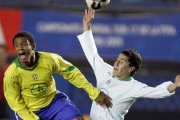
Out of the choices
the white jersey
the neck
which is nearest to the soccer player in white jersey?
the white jersey

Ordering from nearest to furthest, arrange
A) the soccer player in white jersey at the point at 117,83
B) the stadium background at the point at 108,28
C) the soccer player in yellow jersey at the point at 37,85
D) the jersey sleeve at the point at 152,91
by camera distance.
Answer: the jersey sleeve at the point at 152,91 < the soccer player in yellow jersey at the point at 37,85 < the soccer player in white jersey at the point at 117,83 < the stadium background at the point at 108,28

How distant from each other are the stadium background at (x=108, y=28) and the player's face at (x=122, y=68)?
335 cm

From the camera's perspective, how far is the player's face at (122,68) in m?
8.64

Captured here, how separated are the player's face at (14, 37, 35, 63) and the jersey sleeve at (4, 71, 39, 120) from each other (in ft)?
0.69

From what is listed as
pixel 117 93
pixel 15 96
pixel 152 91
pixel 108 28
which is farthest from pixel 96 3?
pixel 108 28

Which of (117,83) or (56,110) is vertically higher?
(117,83)

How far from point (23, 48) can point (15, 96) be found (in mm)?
530

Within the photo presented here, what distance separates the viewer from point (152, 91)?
27.4 feet

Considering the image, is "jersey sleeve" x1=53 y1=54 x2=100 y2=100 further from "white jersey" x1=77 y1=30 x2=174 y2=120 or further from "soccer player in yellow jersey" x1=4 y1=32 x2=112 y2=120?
"white jersey" x1=77 y1=30 x2=174 y2=120

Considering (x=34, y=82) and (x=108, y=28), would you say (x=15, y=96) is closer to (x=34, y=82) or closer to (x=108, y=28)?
(x=34, y=82)

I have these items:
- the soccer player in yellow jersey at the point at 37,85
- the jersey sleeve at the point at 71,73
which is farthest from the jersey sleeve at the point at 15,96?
the jersey sleeve at the point at 71,73

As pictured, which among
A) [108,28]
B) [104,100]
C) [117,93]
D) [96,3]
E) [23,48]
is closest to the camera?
[23,48]

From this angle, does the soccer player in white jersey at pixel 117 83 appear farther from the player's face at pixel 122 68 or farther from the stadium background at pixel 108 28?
the stadium background at pixel 108 28

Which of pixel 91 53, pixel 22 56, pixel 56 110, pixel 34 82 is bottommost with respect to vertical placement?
pixel 56 110
